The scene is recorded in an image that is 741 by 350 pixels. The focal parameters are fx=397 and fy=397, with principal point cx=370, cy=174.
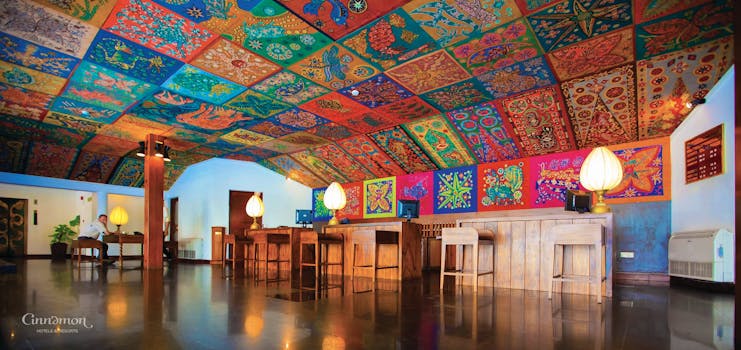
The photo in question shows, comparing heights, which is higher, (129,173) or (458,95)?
(458,95)

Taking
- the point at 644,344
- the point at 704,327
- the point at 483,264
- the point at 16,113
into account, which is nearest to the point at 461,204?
the point at 483,264

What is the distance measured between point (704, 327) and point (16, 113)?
1045 cm

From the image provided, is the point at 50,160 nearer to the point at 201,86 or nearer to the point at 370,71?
the point at 201,86

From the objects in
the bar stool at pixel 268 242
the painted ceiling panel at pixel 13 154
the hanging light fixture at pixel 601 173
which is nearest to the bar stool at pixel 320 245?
the bar stool at pixel 268 242

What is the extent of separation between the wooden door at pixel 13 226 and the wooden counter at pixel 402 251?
40.9ft

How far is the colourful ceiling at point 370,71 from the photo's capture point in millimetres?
4186

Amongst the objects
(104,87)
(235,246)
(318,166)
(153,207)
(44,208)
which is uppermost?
(104,87)

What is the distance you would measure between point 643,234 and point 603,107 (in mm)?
2253

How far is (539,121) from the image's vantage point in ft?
22.3

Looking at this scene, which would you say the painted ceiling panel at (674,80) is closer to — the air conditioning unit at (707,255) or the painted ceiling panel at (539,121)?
the painted ceiling panel at (539,121)

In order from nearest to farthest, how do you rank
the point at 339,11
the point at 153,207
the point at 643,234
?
1. the point at 339,11
2. the point at 643,234
3. the point at 153,207

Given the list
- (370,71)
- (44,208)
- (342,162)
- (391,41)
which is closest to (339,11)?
(391,41)

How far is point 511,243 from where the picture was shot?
5.25 metres

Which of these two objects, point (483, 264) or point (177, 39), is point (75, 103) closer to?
point (177, 39)
